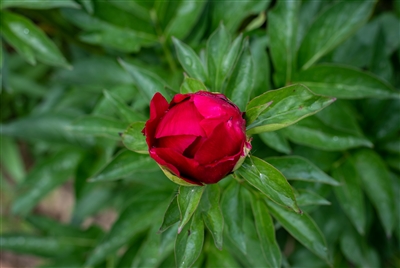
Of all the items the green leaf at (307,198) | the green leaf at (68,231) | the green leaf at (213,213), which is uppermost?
the green leaf at (213,213)

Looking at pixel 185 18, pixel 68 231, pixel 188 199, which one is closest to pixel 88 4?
pixel 185 18

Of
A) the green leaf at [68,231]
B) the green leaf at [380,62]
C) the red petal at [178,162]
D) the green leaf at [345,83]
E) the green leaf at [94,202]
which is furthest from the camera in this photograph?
the green leaf at [94,202]

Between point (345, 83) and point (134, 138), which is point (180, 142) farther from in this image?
point (345, 83)

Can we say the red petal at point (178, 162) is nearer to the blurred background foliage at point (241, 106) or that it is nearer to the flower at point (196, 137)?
the flower at point (196, 137)

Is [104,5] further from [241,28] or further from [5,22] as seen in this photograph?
[241,28]

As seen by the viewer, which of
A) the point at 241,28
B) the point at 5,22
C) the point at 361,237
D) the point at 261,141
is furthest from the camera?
the point at 241,28

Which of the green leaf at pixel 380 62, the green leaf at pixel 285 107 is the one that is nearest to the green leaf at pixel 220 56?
the green leaf at pixel 285 107

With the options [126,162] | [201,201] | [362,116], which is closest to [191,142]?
[201,201]
